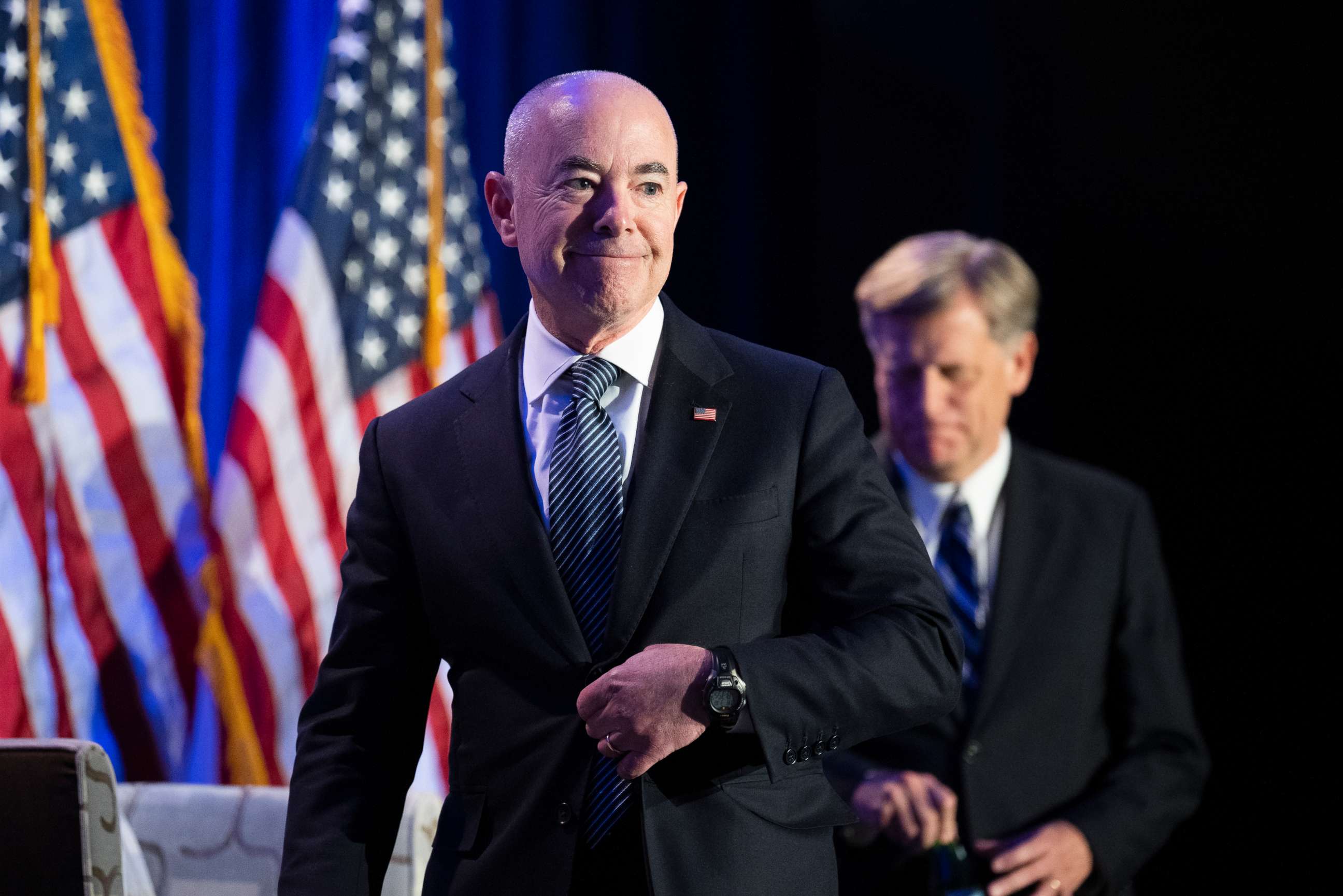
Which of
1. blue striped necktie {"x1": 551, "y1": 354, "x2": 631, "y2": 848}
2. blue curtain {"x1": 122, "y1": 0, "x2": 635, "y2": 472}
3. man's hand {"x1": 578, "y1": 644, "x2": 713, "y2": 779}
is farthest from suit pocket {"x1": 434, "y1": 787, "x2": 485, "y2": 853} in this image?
blue curtain {"x1": 122, "y1": 0, "x2": 635, "y2": 472}

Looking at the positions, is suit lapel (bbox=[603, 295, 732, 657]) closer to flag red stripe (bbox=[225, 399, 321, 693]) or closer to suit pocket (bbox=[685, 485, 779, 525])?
suit pocket (bbox=[685, 485, 779, 525])

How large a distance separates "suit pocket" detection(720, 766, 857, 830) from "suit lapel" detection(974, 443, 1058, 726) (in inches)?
39.8

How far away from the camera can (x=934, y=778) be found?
7.64 feet

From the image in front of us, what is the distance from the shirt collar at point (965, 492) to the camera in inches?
102

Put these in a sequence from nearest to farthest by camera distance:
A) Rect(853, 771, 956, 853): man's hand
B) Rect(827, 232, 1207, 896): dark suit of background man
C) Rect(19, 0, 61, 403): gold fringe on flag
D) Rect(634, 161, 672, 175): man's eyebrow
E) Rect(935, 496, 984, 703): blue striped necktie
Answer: Rect(634, 161, 672, 175): man's eyebrow
Rect(853, 771, 956, 853): man's hand
Rect(827, 232, 1207, 896): dark suit of background man
Rect(935, 496, 984, 703): blue striped necktie
Rect(19, 0, 61, 403): gold fringe on flag

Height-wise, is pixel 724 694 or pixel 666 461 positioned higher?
pixel 666 461

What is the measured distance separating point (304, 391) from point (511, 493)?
6.59ft

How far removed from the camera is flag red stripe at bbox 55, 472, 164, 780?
325 centimetres

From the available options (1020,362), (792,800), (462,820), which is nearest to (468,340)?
(1020,362)

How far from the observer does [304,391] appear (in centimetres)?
335

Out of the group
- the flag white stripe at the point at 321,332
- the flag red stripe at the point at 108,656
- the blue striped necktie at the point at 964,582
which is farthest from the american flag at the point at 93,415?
the blue striped necktie at the point at 964,582

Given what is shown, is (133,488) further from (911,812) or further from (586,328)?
(586,328)

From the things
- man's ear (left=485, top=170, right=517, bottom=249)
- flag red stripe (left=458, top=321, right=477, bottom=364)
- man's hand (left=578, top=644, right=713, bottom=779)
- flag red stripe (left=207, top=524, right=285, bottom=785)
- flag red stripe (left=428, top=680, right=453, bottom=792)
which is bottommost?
flag red stripe (left=428, top=680, right=453, bottom=792)

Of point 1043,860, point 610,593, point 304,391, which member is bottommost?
point 1043,860
